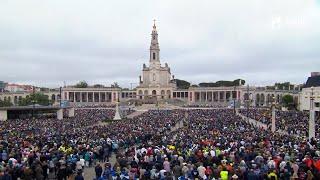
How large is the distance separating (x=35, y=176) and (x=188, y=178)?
5499mm

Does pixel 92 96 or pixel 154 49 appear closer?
pixel 154 49

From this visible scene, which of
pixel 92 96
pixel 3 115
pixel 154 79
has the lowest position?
pixel 3 115

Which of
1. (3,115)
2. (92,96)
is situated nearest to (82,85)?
(92,96)

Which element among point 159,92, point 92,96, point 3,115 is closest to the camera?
point 3,115

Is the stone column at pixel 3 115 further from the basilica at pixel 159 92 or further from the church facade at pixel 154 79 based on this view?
the church facade at pixel 154 79

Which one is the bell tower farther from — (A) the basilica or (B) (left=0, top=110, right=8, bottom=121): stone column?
(B) (left=0, top=110, right=8, bottom=121): stone column

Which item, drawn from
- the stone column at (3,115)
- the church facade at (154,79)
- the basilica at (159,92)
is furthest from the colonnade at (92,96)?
the stone column at (3,115)

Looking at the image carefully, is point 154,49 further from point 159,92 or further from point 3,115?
point 3,115

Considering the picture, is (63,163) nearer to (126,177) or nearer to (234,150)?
(126,177)

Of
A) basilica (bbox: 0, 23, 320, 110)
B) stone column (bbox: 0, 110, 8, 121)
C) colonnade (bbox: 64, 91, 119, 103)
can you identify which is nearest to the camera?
stone column (bbox: 0, 110, 8, 121)

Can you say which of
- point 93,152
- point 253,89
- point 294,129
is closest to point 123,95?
point 253,89

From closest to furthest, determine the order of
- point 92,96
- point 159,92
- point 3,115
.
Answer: point 3,115 < point 159,92 < point 92,96

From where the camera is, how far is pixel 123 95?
6501 inches

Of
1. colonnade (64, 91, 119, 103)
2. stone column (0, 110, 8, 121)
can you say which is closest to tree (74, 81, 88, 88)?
colonnade (64, 91, 119, 103)
